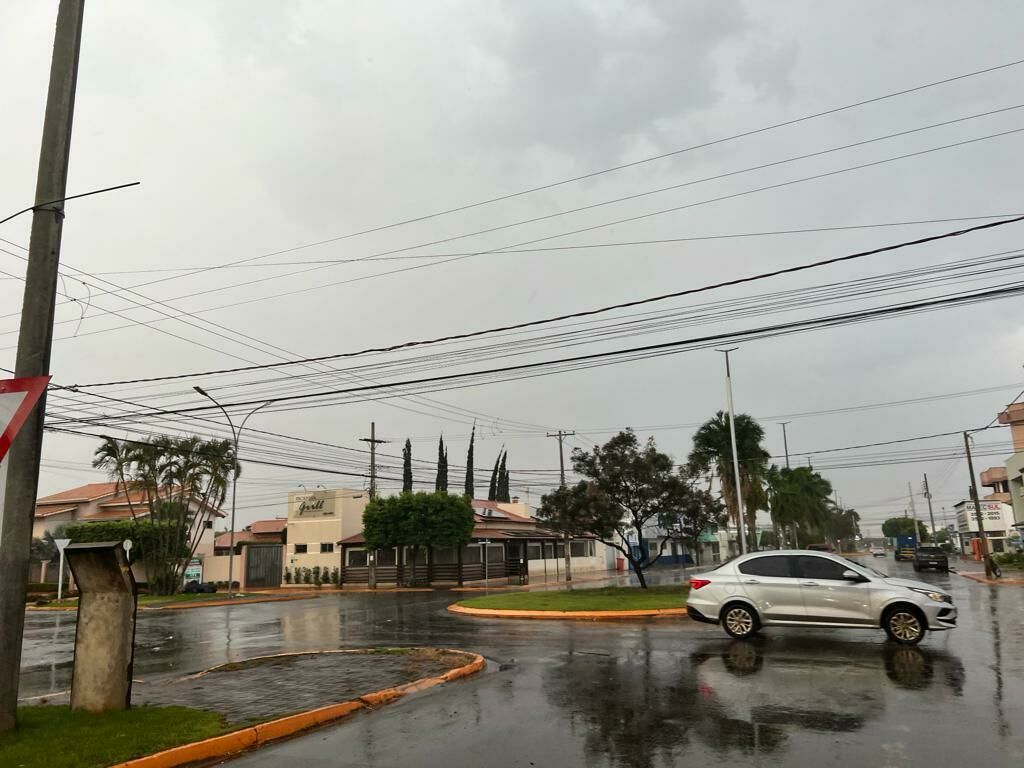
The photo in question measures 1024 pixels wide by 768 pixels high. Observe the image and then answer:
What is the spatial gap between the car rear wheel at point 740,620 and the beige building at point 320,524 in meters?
39.8

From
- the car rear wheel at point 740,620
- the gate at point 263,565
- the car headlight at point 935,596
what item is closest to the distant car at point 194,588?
the gate at point 263,565

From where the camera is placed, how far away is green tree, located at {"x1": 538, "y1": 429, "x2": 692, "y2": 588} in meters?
28.5

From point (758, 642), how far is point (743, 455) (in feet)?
119

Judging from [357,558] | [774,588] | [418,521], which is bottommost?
[774,588]

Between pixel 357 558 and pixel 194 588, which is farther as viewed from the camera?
pixel 357 558

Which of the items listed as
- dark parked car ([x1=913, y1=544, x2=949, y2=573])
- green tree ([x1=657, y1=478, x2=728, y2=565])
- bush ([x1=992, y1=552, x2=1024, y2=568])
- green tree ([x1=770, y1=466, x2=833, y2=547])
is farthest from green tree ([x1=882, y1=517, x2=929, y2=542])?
green tree ([x1=657, y1=478, x2=728, y2=565])

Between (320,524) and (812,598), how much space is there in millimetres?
42713

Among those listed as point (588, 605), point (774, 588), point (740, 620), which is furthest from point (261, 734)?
point (588, 605)

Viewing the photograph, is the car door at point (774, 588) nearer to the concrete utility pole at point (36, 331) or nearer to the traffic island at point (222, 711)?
the traffic island at point (222, 711)

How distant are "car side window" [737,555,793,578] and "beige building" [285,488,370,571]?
39963 millimetres

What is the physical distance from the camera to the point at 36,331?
820 cm

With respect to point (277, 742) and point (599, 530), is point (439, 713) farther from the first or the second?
point (599, 530)

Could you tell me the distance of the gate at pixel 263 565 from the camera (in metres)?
51.6

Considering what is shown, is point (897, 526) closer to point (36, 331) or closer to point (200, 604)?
point (200, 604)
